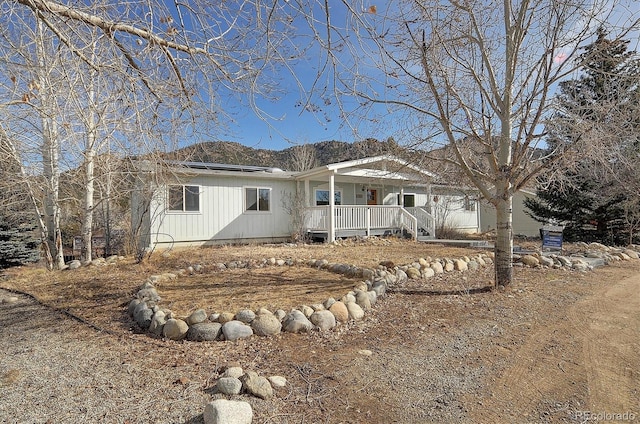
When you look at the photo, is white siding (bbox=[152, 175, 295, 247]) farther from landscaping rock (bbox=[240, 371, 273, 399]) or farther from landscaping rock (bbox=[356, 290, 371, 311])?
landscaping rock (bbox=[240, 371, 273, 399])

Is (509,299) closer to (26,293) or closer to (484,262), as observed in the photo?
(484,262)

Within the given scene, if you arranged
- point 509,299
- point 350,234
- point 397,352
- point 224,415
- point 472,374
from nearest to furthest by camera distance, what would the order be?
point 224,415, point 472,374, point 397,352, point 509,299, point 350,234

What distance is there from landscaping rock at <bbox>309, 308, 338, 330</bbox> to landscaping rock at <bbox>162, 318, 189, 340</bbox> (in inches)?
51.0

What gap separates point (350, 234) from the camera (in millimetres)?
13102

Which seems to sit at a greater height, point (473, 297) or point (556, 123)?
point (556, 123)

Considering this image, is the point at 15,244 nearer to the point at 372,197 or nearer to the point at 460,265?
the point at 460,265

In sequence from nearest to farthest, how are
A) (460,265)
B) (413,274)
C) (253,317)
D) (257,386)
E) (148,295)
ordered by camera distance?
(257,386), (253,317), (148,295), (413,274), (460,265)

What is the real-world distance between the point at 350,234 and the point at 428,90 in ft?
26.5

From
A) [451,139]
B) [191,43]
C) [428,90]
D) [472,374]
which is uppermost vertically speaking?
[428,90]

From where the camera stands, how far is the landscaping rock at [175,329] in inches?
135

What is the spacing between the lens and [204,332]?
134 inches

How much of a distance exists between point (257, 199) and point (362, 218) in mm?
4043

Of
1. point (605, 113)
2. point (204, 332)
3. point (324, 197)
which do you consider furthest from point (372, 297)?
point (324, 197)

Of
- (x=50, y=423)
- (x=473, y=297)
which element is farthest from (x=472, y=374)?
(x=50, y=423)
